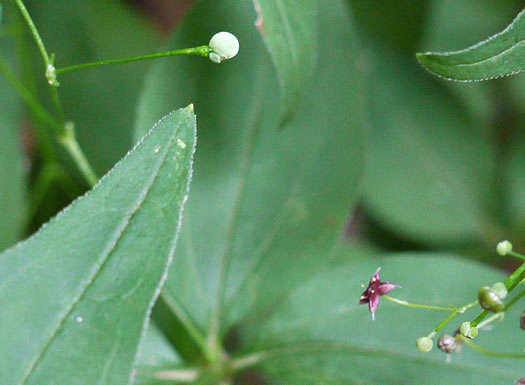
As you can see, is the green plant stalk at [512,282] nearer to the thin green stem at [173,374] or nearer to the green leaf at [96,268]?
the green leaf at [96,268]

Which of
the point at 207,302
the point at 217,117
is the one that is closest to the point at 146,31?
the point at 217,117

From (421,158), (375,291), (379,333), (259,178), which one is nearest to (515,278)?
(375,291)

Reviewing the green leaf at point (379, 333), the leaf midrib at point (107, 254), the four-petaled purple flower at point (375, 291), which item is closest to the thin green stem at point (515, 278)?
the four-petaled purple flower at point (375, 291)

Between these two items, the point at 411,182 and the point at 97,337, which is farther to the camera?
the point at 411,182

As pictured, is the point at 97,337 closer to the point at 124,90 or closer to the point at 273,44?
the point at 273,44

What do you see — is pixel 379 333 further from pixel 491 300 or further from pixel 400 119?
pixel 400 119

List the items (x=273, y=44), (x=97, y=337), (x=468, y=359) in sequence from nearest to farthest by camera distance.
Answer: (x=97, y=337) < (x=273, y=44) < (x=468, y=359)

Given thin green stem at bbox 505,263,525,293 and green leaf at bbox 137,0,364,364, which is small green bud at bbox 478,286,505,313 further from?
green leaf at bbox 137,0,364,364
